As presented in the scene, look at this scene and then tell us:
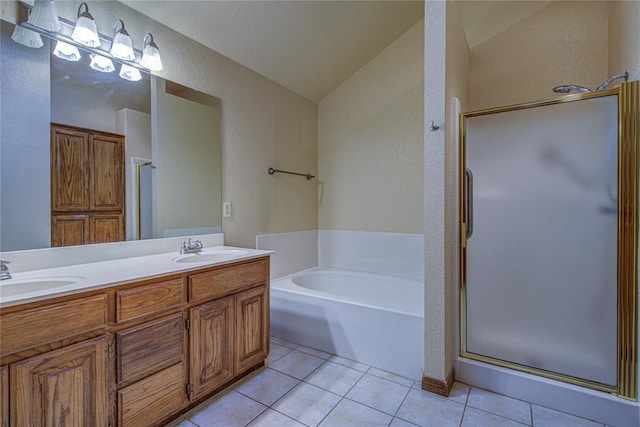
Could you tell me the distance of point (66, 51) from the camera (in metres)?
1.62

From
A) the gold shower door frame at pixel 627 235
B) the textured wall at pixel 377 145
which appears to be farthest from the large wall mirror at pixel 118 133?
the gold shower door frame at pixel 627 235

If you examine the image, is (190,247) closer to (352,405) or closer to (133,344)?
(133,344)

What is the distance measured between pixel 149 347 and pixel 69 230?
76 centimetres

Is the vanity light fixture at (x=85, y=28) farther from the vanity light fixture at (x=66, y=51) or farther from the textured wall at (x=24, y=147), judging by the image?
the textured wall at (x=24, y=147)

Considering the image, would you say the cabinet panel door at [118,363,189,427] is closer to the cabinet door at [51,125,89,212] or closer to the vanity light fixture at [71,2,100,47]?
the cabinet door at [51,125,89,212]

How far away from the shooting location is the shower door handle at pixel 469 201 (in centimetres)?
192

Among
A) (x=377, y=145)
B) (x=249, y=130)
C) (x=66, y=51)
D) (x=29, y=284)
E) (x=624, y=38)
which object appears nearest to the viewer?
(x=29, y=284)

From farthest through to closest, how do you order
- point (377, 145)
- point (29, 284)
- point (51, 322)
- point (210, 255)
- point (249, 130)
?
1. point (377, 145)
2. point (249, 130)
3. point (210, 255)
4. point (29, 284)
5. point (51, 322)

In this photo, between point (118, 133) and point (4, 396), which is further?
point (118, 133)

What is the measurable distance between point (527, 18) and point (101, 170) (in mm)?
3303

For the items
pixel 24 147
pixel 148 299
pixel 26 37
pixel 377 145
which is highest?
pixel 26 37

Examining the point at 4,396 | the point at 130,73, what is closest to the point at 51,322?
the point at 4,396

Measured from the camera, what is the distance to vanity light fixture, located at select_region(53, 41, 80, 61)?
1.58m

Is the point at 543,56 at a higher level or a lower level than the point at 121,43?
higher
